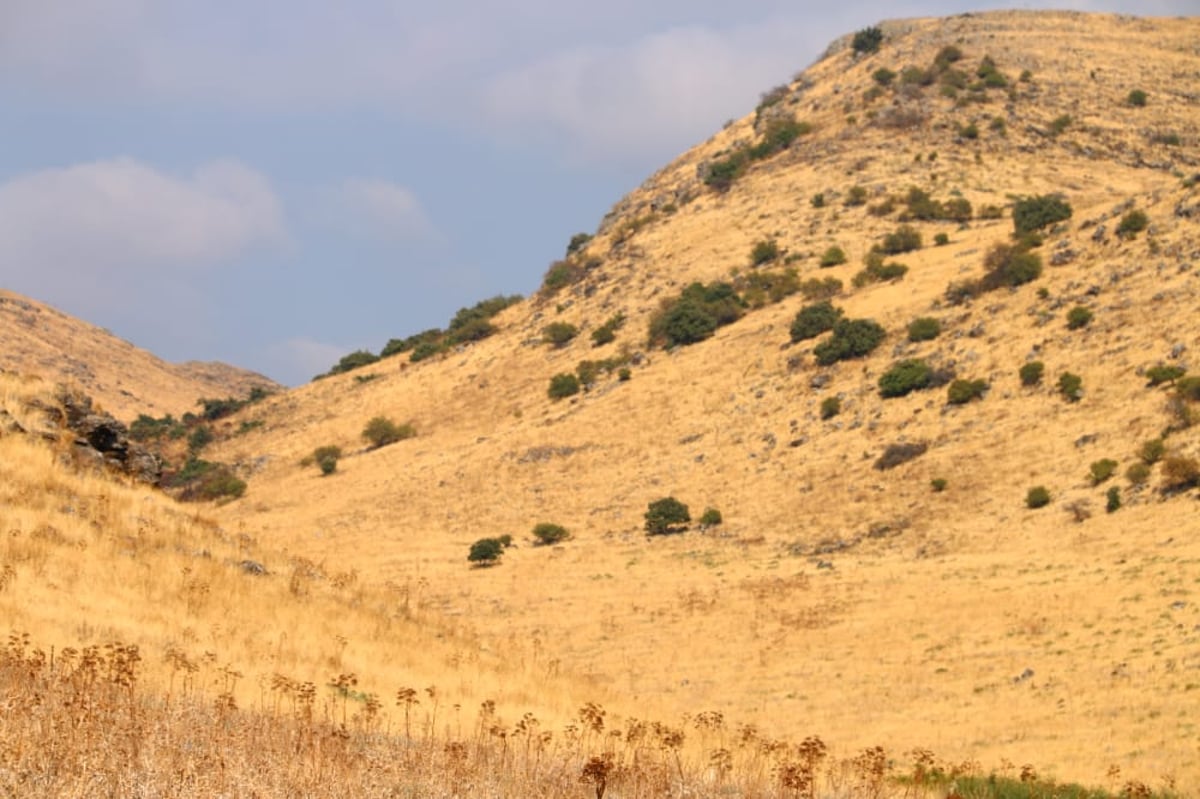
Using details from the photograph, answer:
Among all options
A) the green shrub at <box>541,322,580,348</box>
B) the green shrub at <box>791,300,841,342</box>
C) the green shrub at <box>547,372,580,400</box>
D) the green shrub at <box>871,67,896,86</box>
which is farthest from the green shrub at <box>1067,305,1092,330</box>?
the green shrub at <box>871,67,896,86</box>

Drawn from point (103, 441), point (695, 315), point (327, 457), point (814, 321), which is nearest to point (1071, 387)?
point (814, 321)

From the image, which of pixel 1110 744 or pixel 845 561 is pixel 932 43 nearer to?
pixel 845 561

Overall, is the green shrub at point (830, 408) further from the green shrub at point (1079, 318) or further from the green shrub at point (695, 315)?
the green shrub at point (695, 315)

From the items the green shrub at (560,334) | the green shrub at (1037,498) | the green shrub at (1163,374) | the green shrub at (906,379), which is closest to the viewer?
the green shrub at (1037,498)

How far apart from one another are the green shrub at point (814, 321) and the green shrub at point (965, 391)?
1333cm

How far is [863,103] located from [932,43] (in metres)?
13.0

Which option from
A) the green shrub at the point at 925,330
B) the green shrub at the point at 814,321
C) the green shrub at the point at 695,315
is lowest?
the green shrub at the point at 925,330

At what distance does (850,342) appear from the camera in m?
56.7

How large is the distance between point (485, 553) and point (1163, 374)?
26329mm

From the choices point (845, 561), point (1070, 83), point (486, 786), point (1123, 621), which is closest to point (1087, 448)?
point (845, 561)

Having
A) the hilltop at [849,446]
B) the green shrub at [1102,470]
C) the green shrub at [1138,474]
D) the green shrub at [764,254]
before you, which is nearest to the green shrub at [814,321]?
the hilltop at [849,446]

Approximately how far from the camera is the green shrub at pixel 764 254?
248 ft

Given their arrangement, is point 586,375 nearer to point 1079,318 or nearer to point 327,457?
point 327,457

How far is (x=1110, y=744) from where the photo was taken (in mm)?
18031
